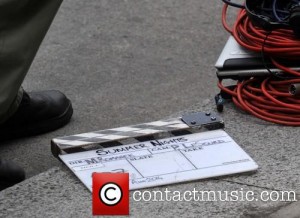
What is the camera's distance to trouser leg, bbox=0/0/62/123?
3.35 metres

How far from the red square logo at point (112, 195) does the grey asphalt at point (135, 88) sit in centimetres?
6

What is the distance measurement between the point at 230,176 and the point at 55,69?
165 centimetres

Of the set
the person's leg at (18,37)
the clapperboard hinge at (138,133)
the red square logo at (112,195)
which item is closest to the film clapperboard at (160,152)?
the clapperboard hinge at (138,133)

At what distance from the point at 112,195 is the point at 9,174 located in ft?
1.96

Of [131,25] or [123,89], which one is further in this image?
[131,25]

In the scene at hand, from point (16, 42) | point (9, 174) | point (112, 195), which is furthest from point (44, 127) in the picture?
point (112, 195)

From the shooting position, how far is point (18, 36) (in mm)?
3402

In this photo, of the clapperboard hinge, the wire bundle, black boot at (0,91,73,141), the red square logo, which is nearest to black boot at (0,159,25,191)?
the clapperboard hinge

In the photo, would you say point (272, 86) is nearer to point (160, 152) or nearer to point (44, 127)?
point (160, 152)

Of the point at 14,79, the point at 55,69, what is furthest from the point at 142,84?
the point at 14,79

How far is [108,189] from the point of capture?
10.0ft

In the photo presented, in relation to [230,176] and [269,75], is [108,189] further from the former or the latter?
[269,75]

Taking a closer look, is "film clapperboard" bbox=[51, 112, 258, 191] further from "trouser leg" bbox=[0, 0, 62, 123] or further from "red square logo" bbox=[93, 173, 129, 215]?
"trouser leg" bbox=[0, 0, 62, 123]

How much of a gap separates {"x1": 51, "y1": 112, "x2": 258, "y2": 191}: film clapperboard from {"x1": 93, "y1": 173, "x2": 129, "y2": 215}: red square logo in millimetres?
145
